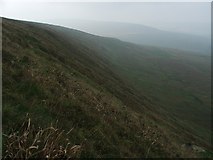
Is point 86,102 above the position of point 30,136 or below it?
below

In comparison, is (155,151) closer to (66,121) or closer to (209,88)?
(66,121)

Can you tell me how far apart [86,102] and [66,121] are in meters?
3.81

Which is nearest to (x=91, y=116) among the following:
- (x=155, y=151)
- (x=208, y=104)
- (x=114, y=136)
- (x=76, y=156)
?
(x=114, y=136)

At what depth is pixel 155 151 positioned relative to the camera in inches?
512

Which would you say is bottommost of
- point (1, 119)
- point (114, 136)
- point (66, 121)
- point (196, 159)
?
point (196, 159)

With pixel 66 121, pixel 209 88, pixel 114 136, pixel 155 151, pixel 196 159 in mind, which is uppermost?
pixel 66 121

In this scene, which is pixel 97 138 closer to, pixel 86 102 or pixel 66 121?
pixel 66 121

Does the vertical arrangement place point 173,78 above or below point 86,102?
below

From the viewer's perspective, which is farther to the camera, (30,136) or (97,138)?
(97,138)

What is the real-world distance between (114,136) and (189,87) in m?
106

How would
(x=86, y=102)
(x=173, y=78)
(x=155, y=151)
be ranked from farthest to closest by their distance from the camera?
(x=173, y=78) < (x=86, y=102) < (x=155, y=151)

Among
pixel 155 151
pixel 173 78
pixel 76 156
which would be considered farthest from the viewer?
pixel 173 78

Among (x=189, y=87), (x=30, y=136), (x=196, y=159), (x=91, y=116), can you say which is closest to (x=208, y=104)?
(x=189, y=87)

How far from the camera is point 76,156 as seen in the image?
7.96 m
